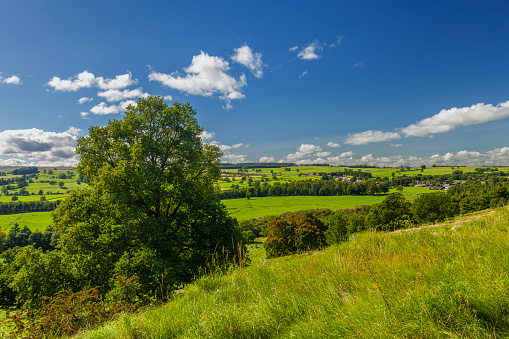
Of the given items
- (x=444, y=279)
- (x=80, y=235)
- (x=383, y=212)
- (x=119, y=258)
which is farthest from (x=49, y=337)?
(x=383, y=212)

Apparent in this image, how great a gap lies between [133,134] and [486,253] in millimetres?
19876

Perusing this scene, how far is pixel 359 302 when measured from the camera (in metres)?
3.12

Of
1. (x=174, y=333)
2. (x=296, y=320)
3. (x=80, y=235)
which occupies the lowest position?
(x=80, y=235)

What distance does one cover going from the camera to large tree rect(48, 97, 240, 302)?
14.0 m

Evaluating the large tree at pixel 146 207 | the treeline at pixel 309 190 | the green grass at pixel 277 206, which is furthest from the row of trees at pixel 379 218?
the treeline at pixel 309 190

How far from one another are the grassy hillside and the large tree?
8.69 metres

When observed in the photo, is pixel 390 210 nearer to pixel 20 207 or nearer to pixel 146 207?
pixel 146 207

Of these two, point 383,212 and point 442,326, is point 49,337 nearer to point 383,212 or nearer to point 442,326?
point 442,326

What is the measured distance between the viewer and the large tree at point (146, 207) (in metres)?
14.0

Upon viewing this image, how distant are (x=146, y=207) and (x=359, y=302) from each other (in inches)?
634

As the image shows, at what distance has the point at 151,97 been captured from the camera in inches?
719

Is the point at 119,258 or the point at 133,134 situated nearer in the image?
the point at 119,258

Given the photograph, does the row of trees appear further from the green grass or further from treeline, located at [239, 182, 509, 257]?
the green grass

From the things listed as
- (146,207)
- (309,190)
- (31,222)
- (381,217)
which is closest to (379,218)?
(381,217)
